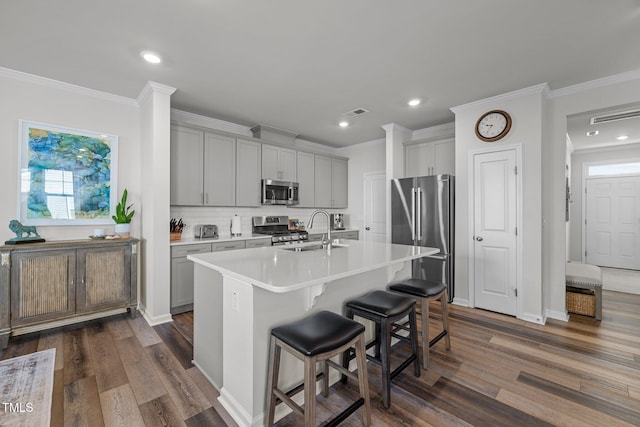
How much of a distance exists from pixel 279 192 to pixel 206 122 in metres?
1.56

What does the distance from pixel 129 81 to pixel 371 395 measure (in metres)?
3.82

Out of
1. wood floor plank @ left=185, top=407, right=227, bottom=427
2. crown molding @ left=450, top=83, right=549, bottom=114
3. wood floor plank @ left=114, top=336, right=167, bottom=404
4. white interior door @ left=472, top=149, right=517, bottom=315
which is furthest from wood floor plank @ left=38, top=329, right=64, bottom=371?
A: crown molding @ left=450, top=83, right=549, bottom=114

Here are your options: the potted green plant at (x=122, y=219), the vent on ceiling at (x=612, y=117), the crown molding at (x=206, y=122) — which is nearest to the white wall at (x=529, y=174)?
the vent on ceiling at (x=612, y=117)

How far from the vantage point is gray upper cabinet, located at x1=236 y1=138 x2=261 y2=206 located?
4379 mm

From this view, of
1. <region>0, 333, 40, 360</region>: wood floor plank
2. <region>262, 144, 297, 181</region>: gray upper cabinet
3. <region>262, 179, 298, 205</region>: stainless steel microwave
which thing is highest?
<region>262, 144, 297, 181</region>: gray upper cabinet

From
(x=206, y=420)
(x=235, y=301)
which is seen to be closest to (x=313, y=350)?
(x=235, y=301)

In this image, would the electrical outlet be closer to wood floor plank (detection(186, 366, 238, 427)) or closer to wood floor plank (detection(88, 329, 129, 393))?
wood floor plank (detection(186, 366, 238, 427))

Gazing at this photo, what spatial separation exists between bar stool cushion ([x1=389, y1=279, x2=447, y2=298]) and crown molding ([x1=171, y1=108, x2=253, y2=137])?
11.2 feet

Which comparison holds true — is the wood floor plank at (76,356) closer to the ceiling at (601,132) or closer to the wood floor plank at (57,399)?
the wood floor plank at (57,399)

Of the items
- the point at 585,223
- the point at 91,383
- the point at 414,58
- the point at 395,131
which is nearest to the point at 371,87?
the point at 414,58

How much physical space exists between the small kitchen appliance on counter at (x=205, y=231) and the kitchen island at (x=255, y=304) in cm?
195

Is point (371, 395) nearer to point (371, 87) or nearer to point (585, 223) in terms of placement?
point (371, 87)

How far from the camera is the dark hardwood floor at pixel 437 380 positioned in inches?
69.7

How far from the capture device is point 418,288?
2420 millimetres
